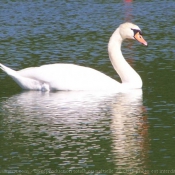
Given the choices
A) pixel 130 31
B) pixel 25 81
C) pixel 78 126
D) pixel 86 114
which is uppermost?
pixel 130 31

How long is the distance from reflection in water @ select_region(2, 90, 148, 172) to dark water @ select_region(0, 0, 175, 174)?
0.5 inches

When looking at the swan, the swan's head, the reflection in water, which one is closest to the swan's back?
the swan

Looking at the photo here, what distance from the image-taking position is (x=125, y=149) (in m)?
14.0

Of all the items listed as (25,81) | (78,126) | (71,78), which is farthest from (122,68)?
(78,126)

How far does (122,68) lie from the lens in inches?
784

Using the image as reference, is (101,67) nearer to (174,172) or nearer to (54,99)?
(54,99)

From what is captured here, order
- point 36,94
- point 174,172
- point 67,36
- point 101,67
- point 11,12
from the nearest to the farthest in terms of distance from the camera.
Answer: point 174,172 → point 36,94 → point 101,67 → point 67,36 → point 11,12

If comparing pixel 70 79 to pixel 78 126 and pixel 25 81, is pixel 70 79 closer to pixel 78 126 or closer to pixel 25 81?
pixel 25 81

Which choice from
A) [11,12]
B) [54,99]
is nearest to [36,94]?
[54,99]

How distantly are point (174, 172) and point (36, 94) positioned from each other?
6979 millimetres

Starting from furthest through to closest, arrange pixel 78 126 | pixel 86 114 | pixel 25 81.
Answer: pixel 25 81 → pixel 86 114 → pixel 78 126

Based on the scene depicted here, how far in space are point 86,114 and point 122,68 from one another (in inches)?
132

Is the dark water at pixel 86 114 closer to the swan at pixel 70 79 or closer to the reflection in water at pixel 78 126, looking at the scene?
the reflection in water at pixel 78 126

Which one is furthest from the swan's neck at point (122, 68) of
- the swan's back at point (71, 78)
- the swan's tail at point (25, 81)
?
the swan's tail at point (25, 81)
